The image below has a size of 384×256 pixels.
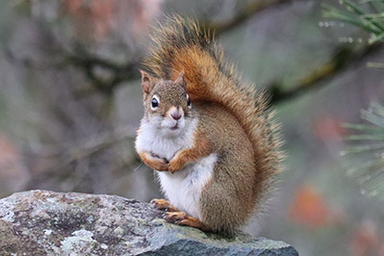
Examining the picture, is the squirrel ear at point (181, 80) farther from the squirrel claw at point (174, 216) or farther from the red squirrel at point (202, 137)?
Result: the squirrel claw at point (174, 216)

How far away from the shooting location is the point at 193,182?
2826 mm

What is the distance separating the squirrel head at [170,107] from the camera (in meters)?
2.74

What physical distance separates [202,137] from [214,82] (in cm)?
31

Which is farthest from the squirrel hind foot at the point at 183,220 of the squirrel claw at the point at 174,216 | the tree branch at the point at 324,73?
the tree branch at the point at 324,73

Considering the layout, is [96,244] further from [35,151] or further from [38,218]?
[35,151]

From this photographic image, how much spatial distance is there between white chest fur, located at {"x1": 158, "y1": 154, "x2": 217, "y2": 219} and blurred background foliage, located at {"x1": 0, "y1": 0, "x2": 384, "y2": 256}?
760 mm

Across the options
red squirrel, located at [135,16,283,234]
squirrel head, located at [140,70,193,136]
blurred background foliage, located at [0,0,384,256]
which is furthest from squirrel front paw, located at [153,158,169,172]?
blurred background foliage, located at [0,0,384,256]

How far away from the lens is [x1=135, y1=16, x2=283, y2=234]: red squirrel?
9.20ft

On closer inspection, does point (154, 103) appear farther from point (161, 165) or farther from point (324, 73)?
point (324, 73)

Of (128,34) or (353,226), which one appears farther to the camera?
(353,226)

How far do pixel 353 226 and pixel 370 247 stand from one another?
0.58 meters

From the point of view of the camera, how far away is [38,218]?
8.54ft

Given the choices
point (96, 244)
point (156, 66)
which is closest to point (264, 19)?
point (156, 66)

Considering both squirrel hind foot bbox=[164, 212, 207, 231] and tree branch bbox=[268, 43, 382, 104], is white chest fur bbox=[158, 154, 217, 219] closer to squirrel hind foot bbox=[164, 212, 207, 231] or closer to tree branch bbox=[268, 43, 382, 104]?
squirrel hind foot bbox=[164, 212, 207, 231]
